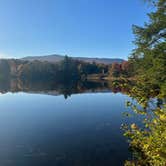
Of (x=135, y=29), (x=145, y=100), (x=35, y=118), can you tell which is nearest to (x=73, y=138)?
(x=35, y=118)

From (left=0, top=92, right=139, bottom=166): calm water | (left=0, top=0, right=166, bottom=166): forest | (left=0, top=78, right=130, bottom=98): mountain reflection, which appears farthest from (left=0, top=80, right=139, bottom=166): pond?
(left=0, top=78, right=130, bottom=98): mountain reflection

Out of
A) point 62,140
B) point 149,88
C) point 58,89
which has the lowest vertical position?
point 62,140

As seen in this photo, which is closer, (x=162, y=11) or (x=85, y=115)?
(x=162, y=11)

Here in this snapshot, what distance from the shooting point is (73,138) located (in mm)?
19703

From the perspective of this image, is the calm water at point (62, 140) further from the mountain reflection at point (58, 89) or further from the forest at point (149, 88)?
the mountain reflection at point (58, 89)

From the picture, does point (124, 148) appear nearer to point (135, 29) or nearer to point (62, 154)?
point (62, 154)

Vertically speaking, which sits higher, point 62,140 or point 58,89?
point 58,89

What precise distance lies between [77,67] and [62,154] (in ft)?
Answer: 355

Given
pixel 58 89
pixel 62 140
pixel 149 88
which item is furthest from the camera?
pixel 58 89

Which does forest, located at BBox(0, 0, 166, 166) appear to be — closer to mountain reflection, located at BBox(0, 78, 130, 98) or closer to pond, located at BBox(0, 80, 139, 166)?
pond, located at BBox(0, 80, 139, 166)

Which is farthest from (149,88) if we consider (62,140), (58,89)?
(58,89)

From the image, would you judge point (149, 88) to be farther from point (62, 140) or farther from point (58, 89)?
point (58, 89)

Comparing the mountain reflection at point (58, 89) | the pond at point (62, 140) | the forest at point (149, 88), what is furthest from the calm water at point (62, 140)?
the mountain reflection at point (58, 89)

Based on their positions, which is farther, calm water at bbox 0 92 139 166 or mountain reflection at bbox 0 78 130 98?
mountain reflection at bbox 0 78 130 98
